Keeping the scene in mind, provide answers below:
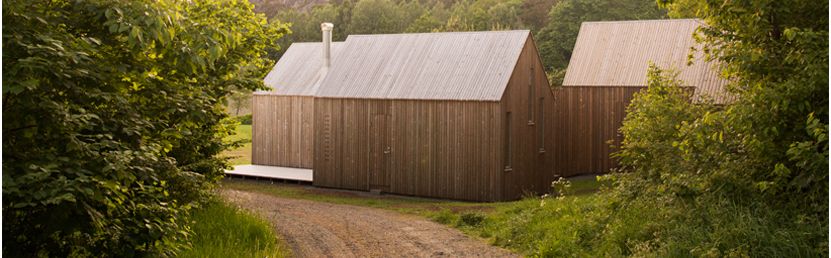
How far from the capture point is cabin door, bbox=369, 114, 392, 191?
21.1 metres

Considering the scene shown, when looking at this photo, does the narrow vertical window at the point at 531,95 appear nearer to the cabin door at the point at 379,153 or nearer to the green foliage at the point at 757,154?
the cabin door at the point at 379,153

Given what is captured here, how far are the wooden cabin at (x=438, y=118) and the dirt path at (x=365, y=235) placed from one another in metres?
3.37

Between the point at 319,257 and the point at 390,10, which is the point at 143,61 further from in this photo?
the point at 390,10

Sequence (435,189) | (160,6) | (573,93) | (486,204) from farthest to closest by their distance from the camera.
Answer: (573,93) → (435,189) → (486,204) → (160,6)

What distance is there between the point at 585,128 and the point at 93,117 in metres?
19.1

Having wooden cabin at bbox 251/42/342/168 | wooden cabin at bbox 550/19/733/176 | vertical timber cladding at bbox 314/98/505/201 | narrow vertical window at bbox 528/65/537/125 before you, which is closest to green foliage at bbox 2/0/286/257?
vertical timber cladding at bbox 314/98/505/201

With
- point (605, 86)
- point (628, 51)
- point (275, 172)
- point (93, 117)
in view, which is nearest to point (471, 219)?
point (93, 117)

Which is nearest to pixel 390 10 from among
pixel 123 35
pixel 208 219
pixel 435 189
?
pixel 435 189

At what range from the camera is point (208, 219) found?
37.0 ft

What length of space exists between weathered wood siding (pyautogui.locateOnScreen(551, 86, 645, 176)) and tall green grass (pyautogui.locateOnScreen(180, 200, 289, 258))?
13.1m

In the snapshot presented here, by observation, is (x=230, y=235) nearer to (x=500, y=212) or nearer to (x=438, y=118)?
(x=500, y=212)

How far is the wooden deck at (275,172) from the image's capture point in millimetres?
23688

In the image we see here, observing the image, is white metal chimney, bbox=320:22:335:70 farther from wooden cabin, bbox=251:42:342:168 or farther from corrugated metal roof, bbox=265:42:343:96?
corrugated metal roof, bbox=265:42:343:96

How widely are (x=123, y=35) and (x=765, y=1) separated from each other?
615 centimetres
